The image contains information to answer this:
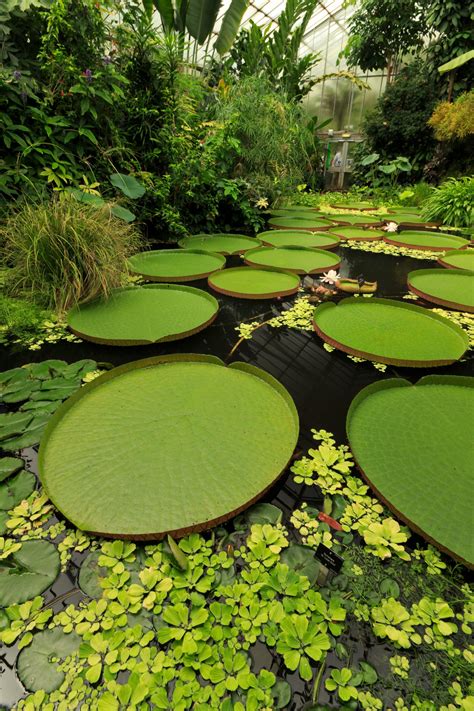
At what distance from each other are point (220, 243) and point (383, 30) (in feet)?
35.1

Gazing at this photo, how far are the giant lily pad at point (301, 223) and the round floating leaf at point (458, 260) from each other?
1.75 metres

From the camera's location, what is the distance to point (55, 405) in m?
1.55

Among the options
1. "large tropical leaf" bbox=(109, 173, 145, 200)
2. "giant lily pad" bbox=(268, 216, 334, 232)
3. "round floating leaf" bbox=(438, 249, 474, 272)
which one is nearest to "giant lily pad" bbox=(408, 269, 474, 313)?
"round floating leaf" bbox=(438, 249, 474, 272)

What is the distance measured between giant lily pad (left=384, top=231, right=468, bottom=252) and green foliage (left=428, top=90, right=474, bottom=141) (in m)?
4.44

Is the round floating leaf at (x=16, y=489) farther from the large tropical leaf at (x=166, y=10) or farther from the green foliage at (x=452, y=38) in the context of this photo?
the green foliage at (x=452, y=38)

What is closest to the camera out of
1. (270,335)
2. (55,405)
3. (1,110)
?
(55,405)

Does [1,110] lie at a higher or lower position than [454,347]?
higher

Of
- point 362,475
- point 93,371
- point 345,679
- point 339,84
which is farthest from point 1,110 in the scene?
point 339,84

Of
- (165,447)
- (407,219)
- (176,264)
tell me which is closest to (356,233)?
(407,219)

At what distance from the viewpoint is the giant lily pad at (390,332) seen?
1.96 m

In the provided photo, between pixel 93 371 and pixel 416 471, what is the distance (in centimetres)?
156

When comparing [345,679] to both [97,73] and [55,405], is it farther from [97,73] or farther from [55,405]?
[97,73]

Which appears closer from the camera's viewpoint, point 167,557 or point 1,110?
point 167,557

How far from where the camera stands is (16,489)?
46.3 inches
